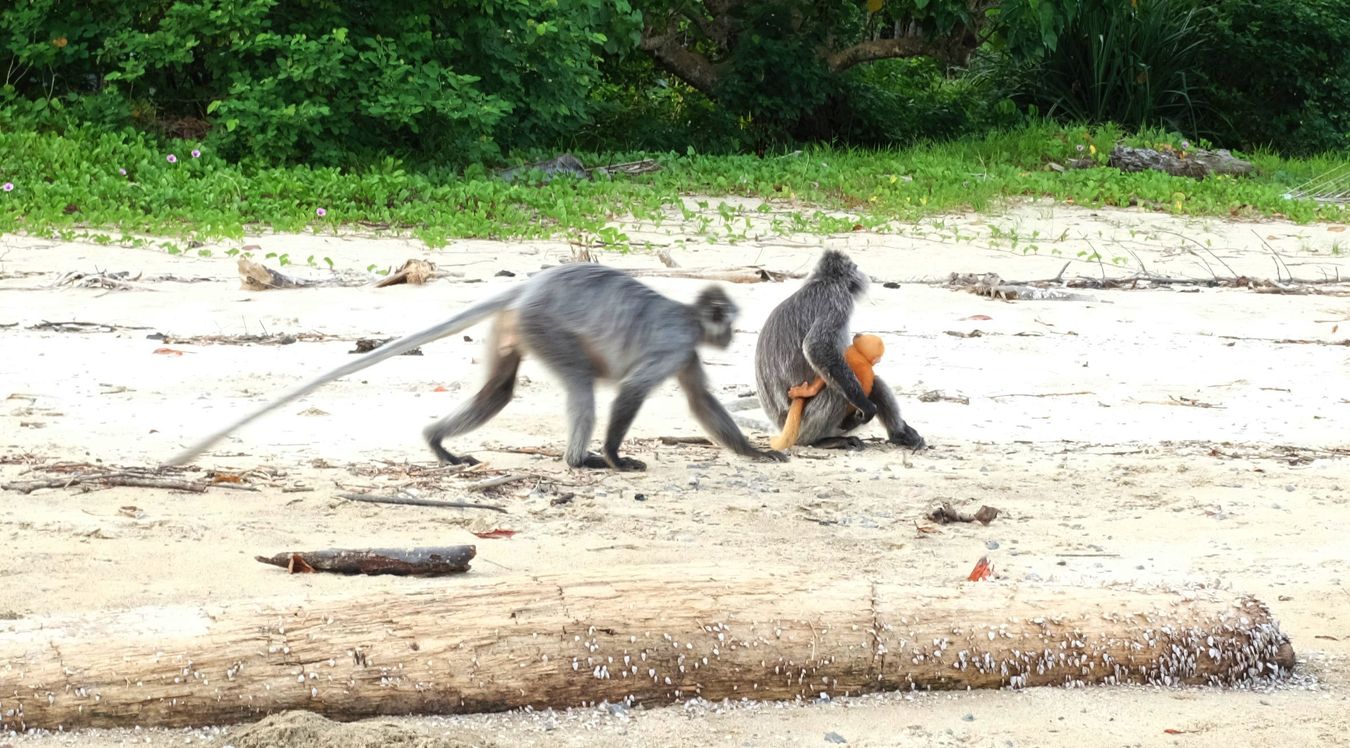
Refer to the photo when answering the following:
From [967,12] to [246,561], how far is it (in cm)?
1444

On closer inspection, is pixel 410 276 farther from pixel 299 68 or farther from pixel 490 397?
pixel 299 68

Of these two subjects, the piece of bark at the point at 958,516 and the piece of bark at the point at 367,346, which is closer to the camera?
→ the piece of bark at the point at 958,516

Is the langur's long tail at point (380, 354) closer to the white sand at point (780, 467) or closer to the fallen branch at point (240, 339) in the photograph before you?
the white sand at point (780, 467)

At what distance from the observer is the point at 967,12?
17.2 metres

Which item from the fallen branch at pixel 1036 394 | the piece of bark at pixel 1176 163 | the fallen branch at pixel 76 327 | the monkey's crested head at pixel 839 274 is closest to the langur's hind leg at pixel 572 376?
the monkey's crested head at pixel 839 274

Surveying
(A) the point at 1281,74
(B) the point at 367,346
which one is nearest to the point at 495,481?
(B) the point at 367,346

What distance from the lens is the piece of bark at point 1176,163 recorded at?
1611 centimetres

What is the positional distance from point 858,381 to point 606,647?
362 centimetres

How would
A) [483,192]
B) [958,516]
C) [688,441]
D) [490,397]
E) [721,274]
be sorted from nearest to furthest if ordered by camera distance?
[958,516], [490,397], [688,441], [721,274], [483,192]

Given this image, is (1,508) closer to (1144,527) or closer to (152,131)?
(1144,527)

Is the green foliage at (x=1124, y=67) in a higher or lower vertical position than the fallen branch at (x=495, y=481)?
higher

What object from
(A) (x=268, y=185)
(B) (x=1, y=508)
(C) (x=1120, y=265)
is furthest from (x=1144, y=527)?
(A) (x=268, y=185)

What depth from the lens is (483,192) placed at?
1255cm

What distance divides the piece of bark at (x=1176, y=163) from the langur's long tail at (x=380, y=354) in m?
11.6
